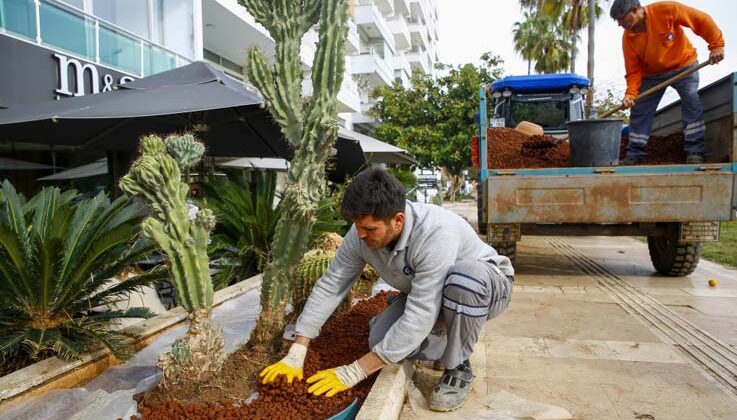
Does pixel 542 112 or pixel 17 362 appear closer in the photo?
pixel 17 362

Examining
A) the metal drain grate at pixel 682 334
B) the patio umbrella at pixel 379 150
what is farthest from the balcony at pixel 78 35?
the metal drain grate at pixel 682 334

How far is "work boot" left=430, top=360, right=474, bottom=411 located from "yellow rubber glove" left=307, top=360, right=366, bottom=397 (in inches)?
16.1

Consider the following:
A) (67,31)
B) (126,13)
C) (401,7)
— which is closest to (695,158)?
(67,31)

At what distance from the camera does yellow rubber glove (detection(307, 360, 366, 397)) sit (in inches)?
81.1

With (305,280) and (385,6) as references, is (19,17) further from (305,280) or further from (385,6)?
(385,6)

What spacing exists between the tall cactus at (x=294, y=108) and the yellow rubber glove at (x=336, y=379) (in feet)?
1.57

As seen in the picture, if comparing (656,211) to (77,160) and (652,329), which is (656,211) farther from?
(77,160)

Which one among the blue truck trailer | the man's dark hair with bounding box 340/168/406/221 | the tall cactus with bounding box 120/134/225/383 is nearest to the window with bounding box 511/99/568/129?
the blue truck trailer

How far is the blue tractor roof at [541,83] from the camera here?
7660 mm

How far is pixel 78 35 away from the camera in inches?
298

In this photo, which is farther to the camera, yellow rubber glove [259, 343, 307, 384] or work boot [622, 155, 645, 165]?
work boot [622, 155, 645, 165]

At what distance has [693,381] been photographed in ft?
8.59

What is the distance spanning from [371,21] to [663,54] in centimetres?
2600

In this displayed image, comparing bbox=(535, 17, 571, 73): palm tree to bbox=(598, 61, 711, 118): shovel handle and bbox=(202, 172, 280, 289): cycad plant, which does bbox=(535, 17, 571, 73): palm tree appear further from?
bbox=(202, 172, 280, 289): cycad plant
